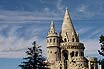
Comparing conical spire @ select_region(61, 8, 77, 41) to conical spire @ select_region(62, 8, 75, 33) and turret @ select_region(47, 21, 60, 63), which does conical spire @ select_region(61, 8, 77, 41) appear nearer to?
conical spire @ select_region(62, 8, 75, 33)

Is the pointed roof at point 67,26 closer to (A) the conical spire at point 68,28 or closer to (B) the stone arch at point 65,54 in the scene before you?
(A) the conical spire at point 68,28

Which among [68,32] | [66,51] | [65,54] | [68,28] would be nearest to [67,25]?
[68,28]

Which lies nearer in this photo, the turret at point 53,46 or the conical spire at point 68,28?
the turret at point 53,46

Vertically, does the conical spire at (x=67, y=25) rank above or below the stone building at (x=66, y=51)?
above

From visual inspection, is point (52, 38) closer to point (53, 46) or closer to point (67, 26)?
point (53, 46)

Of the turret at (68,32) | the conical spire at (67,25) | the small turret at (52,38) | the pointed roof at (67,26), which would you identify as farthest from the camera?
the conical spire at (67,25)

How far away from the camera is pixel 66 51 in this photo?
90188 mm

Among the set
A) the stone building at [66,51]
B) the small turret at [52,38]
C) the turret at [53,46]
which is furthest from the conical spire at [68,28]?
the turret at [53,46]

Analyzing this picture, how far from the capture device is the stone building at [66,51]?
3410 inches

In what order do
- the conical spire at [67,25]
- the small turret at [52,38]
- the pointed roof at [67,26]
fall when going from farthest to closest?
1. the conical spire at [67,25]
2. the pointed roof at [67,26]
3. the small turret at [52,38]

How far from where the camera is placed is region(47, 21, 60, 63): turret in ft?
294

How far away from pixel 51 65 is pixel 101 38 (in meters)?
40.0

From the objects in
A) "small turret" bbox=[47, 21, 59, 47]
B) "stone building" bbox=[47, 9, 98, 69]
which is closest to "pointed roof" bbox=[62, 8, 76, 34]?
"stone building" bbox=[47, 9, 98, 69]

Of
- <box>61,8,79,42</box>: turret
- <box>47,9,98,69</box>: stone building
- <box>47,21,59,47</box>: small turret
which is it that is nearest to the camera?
<box>47,9,98,69</box>: stone building
